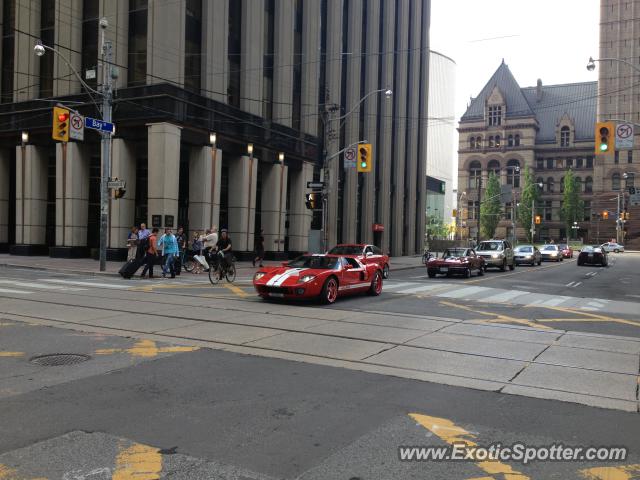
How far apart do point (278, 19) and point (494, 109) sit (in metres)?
92.8

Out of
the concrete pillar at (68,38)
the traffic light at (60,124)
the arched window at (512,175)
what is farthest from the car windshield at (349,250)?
the arched window at (512,175)

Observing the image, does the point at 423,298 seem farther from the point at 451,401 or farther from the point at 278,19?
the point at 278,19

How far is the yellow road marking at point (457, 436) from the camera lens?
12.9 ft

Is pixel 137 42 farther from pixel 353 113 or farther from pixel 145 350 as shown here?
pixel 145 350

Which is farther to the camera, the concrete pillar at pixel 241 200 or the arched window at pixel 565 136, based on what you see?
the arched window at pixel 565 136

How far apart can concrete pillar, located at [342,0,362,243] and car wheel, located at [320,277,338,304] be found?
29.9 metres

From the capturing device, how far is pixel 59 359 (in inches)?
281

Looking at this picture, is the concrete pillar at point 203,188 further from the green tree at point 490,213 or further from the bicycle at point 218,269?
the green tree at point 490,213

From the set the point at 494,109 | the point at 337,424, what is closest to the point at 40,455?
the point at 337,424

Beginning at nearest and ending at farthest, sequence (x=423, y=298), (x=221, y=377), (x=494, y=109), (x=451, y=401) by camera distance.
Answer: (x=451, y=401), (x=221, y=377), (x=423, y=298), (x=494, y=109)

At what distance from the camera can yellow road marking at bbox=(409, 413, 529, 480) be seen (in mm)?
3925

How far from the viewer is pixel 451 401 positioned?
5.69 m

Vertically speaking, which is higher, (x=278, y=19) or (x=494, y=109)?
(x=494, y=109)

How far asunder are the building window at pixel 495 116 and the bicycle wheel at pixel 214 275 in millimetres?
107510
